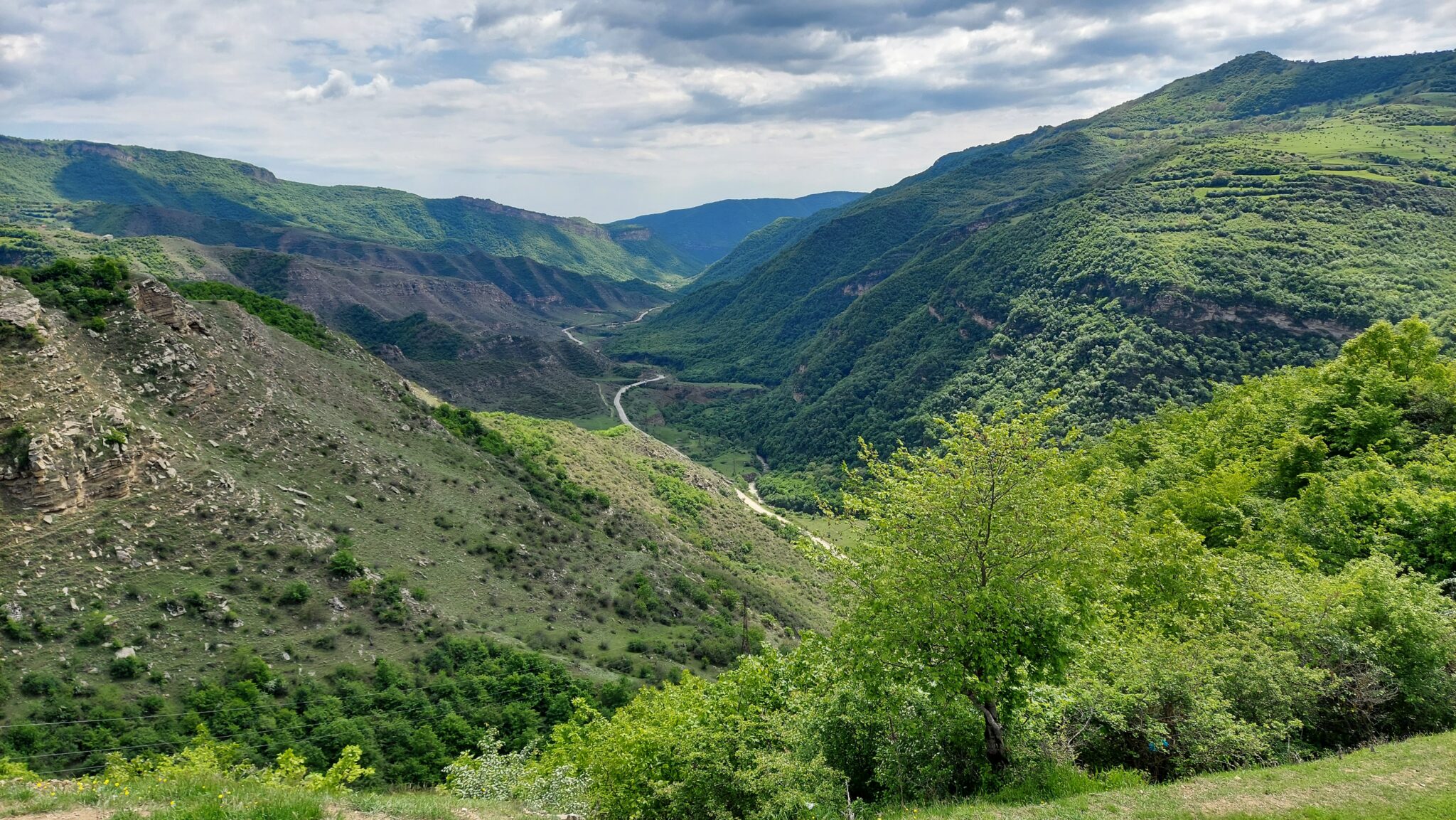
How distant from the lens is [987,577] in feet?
51.4

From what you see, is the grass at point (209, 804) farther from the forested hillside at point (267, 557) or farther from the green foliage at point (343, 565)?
the green foliage at point (343, 565)

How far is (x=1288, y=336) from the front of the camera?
312 ft

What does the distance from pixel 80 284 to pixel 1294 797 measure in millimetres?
62592

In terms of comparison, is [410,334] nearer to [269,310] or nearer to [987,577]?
[269,310]

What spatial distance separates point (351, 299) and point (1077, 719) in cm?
21768

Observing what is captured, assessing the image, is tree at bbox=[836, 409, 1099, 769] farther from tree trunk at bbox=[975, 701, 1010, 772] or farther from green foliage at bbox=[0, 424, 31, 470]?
green foliage at bbox=[0, 424, 31, 470]

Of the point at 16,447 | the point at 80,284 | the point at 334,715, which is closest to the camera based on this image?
the point at 16,447

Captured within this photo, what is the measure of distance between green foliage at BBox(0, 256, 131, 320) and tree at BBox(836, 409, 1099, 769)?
5061 cm

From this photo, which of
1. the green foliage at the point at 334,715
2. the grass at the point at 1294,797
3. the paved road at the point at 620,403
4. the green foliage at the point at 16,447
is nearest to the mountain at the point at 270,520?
the green foliage at the point at 16,447

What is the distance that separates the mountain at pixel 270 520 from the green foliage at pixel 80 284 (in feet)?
0.47

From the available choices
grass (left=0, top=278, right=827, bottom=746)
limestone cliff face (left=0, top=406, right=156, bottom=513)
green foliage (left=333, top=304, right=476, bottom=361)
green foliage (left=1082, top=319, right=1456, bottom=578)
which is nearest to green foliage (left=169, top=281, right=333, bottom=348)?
grass (left=0, top=278, right=827, bottom=746)

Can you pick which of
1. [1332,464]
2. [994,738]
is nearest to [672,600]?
[994,738]

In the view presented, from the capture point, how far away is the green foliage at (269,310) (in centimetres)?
6231

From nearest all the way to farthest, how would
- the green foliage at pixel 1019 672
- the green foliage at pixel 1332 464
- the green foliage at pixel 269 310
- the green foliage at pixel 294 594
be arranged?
the green foliage at pixel 1019 672 < the green foliage at pixel 1332 464 < the green foliage at pixel 294 594 < the green foliage at pixel 269 310
